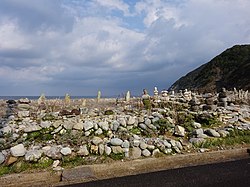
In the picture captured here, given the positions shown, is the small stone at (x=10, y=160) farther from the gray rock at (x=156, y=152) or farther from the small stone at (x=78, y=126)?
the gray rock at (x=156, y=152)

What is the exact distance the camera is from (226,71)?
54.4 m

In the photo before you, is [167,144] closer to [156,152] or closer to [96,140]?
[156,152]

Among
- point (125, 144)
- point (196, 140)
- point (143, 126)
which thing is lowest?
point (196, 140)

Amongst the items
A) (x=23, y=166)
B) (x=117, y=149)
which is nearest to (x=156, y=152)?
(x=117, y=149)

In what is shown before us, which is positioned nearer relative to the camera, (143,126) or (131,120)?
(143,126)

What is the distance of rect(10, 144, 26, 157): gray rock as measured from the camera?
6630 mm

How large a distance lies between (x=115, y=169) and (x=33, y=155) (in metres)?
1.88

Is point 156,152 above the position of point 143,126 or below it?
below

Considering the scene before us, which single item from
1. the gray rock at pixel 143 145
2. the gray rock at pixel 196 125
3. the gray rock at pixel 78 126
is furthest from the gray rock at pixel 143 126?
the gray rock at pixel 196 125

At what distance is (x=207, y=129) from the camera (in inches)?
364

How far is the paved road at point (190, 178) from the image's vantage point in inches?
226

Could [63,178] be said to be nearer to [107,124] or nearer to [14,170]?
[14,170]

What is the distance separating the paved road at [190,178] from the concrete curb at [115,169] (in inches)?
13.1

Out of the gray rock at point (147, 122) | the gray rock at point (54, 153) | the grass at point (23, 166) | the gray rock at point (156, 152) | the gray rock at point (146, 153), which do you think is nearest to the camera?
the grass at point (23, 166)
